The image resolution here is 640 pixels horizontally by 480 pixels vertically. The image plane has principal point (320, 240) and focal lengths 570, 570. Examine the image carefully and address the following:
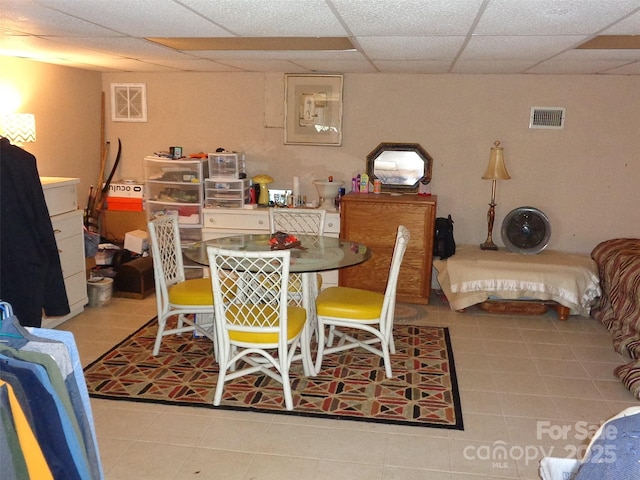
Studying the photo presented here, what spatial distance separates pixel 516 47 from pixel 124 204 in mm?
3924

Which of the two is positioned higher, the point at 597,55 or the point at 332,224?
the point at 597,55

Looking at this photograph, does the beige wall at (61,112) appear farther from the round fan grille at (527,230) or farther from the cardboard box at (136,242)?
the round fan grille at (527,230)

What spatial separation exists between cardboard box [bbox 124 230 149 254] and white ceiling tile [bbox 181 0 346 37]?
271 cm

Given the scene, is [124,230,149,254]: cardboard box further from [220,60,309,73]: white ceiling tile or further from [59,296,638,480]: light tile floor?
[220,60,309,73]: white ceiling tile

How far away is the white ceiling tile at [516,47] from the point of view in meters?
3.10

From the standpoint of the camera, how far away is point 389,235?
16.4 ft

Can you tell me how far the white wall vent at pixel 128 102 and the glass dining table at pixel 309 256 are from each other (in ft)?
7.76

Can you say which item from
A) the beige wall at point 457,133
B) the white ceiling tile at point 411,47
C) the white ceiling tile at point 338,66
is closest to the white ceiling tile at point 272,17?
the white ceiling tile at point 411,47

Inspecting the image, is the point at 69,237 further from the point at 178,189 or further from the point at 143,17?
the point at 143,17

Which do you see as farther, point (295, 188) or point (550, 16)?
point (295, 188)

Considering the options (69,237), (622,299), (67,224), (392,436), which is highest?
(67,224)

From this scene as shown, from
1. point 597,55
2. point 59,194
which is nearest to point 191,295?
point 59,194

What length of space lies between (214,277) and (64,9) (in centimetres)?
143

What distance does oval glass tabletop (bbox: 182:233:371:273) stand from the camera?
3361 millimetres
